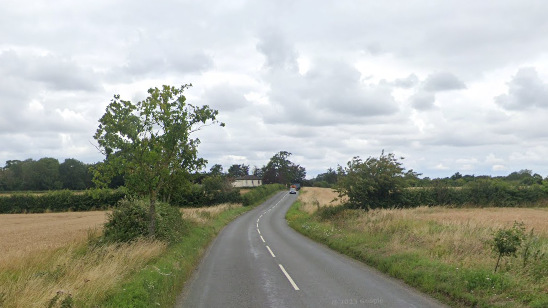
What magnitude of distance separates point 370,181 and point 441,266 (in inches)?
750

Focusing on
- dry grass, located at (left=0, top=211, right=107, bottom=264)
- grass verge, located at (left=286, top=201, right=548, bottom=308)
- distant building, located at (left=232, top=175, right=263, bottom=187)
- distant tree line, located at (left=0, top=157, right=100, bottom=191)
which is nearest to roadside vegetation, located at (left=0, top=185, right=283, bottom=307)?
dry grass, located at (left=0, top=211, right=107, bottom=264)

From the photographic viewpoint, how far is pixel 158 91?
16.6 metres

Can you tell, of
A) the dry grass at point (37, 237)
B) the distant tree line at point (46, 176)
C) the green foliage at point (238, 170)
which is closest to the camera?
the dry grass at point (37, 237)

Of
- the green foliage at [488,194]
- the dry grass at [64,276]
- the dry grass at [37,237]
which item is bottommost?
the dry grass at [37,237]

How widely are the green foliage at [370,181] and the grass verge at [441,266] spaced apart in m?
8.81

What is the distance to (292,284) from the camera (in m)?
10.8

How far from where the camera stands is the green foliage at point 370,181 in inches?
1168

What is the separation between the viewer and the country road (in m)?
8.92

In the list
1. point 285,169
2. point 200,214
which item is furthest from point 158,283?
point 285,169

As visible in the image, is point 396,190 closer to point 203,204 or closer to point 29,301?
point 29,301

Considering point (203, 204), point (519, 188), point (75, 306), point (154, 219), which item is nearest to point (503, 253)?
point (75, 306)

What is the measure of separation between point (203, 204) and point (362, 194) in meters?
39.7

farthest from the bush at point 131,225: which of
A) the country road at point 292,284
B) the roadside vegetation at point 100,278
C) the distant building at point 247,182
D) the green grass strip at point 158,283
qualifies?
the distant building at point 247,182

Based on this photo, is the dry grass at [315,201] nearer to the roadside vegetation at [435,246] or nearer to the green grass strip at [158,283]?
the roadside vegetation at [435,246]
